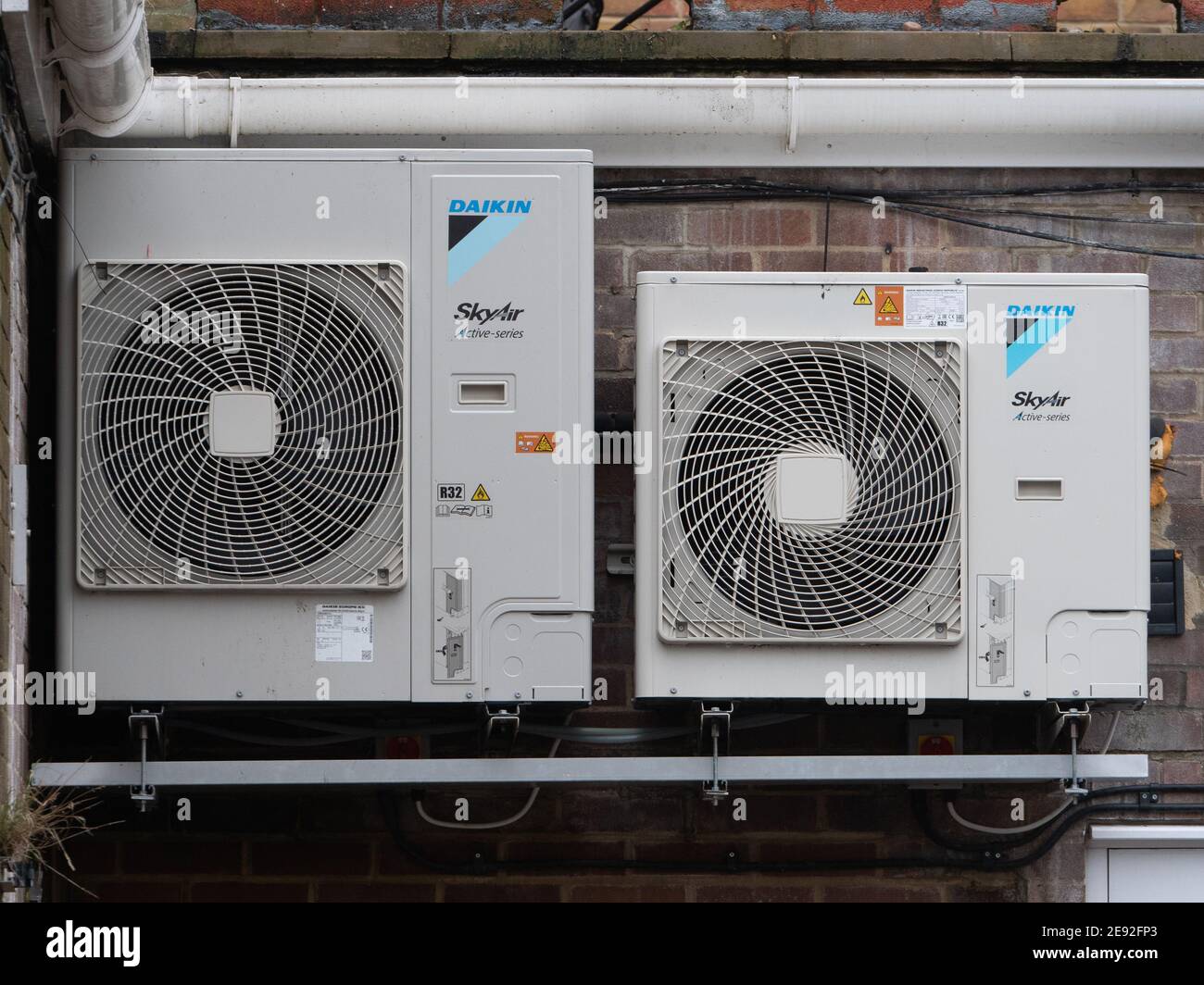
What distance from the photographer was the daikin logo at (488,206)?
3.82m

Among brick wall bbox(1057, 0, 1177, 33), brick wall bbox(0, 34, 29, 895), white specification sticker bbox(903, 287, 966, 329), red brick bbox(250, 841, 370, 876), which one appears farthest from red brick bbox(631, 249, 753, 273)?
brick wall bbox(1057, 0, 1177, 33)

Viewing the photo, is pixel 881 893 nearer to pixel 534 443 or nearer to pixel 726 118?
pixel 534 443

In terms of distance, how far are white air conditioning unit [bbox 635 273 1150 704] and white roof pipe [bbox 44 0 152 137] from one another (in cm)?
121

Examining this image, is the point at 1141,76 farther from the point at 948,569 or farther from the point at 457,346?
the point at 457,346

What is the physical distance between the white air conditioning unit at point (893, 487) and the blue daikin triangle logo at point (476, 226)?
1.13 ft

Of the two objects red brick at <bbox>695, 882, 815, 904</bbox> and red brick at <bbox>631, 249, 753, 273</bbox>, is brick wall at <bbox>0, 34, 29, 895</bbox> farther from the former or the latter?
red brick at <bbox>695, 882, 815, 904</bbox>

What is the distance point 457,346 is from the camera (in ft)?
A: 12.5

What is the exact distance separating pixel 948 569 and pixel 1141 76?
1529 millimetres

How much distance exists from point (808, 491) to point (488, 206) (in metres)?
0.95

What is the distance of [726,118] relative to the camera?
14.0 feet
